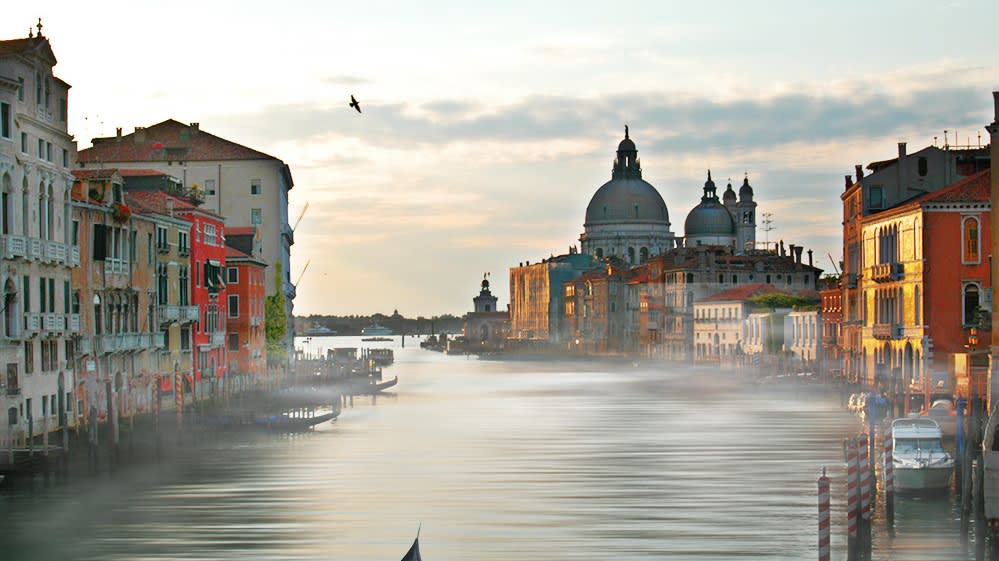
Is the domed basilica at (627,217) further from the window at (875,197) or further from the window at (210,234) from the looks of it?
the window at (210,234)

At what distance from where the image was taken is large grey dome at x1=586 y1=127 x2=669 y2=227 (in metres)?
189

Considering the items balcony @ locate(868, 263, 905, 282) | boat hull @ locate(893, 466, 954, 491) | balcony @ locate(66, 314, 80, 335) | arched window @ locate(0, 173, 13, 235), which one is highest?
arched window @ locate(0, 173, 13, 235)

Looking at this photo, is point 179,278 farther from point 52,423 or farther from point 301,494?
point 301,494

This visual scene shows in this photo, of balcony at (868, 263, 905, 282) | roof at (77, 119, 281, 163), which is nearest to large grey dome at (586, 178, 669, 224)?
roof at (77, 119, 281, 163)

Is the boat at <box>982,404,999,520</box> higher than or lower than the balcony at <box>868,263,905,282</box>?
lower

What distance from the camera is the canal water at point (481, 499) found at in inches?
966

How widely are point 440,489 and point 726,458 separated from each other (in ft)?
27.8

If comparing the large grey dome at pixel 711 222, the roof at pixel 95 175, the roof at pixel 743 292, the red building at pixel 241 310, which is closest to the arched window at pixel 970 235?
the red building at pixel 241 310

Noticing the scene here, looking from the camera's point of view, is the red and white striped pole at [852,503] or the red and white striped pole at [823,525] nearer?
the red and white striped pole at [823,525]

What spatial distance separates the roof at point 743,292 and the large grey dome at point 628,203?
7265 cm

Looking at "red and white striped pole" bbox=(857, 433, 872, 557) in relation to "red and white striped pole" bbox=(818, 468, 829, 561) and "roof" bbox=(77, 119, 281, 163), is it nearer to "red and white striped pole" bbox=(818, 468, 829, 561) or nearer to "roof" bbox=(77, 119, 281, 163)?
"red and white striped pole" bbox=(818, 468, 829, 561)

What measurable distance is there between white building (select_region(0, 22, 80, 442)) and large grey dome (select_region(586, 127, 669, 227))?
15121 cm

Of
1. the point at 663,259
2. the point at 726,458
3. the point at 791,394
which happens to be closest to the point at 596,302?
the point at 663,259

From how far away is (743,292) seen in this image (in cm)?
10956
